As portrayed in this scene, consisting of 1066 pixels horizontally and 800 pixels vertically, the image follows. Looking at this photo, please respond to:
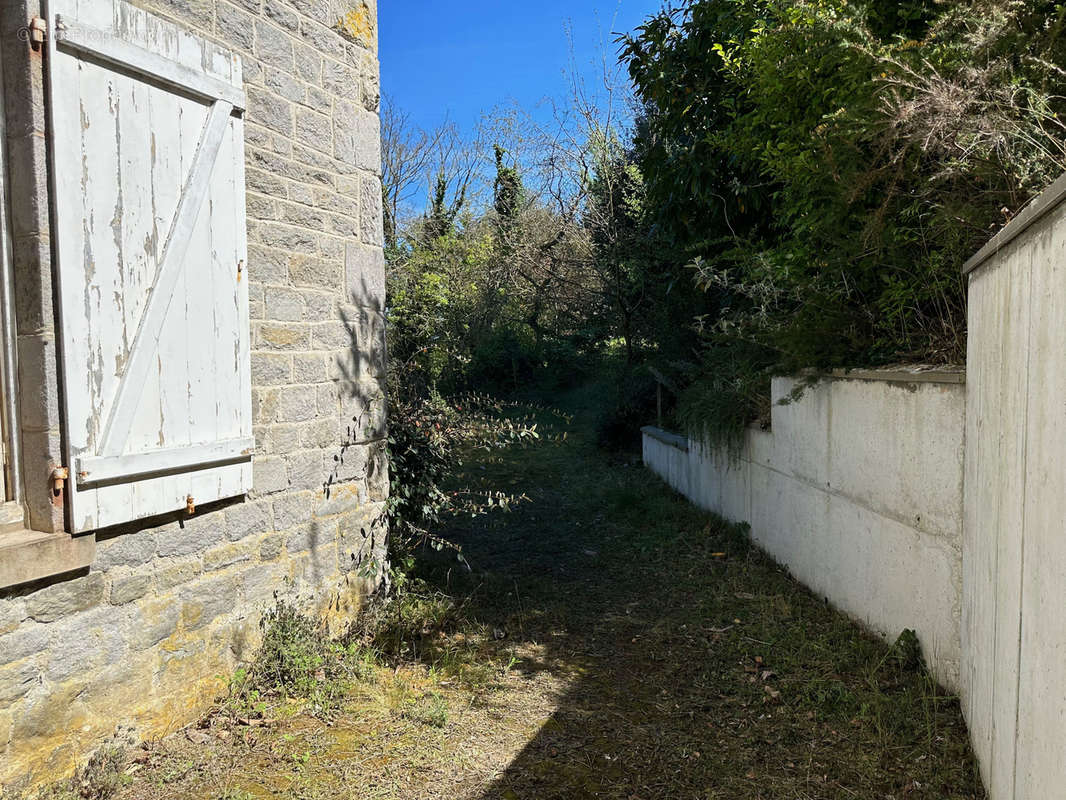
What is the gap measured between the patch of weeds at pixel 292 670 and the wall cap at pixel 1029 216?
139 inches

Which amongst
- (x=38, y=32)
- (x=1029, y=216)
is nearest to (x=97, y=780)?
(x=38, y=32)

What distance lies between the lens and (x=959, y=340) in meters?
3.78

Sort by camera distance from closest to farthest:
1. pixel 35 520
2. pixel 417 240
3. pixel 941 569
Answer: pixel 35 520
pixel 941 569
pixel 417 240

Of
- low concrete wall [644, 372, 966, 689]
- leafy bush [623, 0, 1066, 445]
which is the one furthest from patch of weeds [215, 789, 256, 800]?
leafy bush [623, 0, 1066, 445]

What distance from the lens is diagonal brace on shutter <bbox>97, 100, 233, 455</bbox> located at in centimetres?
281

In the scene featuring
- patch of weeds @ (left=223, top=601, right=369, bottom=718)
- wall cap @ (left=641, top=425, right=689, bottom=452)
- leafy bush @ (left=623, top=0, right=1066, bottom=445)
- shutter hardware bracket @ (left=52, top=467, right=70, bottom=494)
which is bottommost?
patch of weeds @ (left=223, top=601, right=369, bottom=718)

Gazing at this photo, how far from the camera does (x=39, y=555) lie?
8.38ft

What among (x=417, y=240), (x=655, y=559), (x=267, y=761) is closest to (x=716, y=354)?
(x=655, y=559)

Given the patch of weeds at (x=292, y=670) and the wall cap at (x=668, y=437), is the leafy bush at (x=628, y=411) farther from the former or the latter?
the patch of weeds at (x=292, y=670)

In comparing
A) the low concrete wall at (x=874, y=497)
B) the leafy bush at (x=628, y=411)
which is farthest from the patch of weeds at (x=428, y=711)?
the leafy bush at (x=628, y=411)

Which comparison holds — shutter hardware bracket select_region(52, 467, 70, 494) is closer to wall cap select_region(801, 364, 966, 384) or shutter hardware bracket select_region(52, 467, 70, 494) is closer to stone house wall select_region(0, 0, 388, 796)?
stone house wall select_region(0, 0, 388, 796)

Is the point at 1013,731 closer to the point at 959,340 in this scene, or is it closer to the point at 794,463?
the point at 959,340

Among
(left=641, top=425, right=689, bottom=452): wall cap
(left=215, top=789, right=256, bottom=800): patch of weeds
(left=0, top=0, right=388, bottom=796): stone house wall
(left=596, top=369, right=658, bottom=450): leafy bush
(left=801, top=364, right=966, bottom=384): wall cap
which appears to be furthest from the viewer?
(left=596, top=369, right=658, bottom=450): leafy bush

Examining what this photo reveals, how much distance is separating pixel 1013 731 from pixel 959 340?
2198 mm
